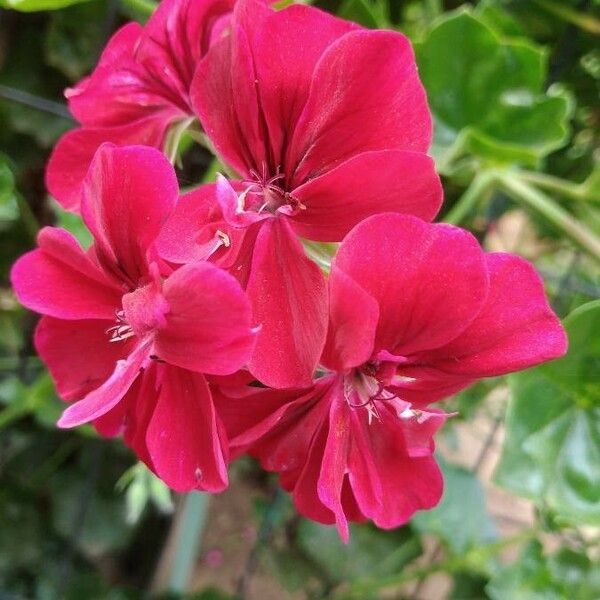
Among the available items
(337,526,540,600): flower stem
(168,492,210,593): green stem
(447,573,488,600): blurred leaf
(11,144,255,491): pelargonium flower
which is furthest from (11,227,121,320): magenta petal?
(168,492,210,593): green stem

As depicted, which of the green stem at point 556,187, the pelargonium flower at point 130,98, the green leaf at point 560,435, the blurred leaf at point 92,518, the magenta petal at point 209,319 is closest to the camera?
the magenta petal at point 209,319

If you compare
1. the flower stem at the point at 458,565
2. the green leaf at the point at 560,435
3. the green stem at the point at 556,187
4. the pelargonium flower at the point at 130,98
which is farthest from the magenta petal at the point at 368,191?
the flower stem at the point at 458,565

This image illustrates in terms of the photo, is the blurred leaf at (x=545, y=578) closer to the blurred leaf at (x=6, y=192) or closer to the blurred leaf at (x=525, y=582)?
the blurred leaf at (x=525, y=582)

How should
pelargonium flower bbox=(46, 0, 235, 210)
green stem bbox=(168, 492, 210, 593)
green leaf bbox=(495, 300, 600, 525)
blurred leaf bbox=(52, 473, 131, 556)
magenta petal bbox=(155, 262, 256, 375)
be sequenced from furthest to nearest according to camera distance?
green stem bbox=(168, 492, 210, 593) → blurred leaf bbox=(52, 473, 131, 556) → green leaf bbox=(495, 300, 600, 525) → pelargonium flower bbox=(46, 0, 235, 210) → magenta petal bbox=(155, 262, 256, 375)

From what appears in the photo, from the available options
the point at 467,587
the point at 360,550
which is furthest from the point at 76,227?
the point at 467,587

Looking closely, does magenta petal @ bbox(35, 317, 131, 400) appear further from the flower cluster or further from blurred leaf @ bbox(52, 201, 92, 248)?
blurred leaf @ bbox(52, 201, 92, 248)

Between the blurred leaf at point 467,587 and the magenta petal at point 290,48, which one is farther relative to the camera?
the blurred leaf at point 467,587

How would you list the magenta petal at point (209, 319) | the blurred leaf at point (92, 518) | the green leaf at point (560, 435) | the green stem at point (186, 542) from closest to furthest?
1. the magenta petal at point (209, 319)
2. the green leaf at point (560, 435)
3. the blurred leaf at point (92, 518)
4. the green stem at point (186, 542)
